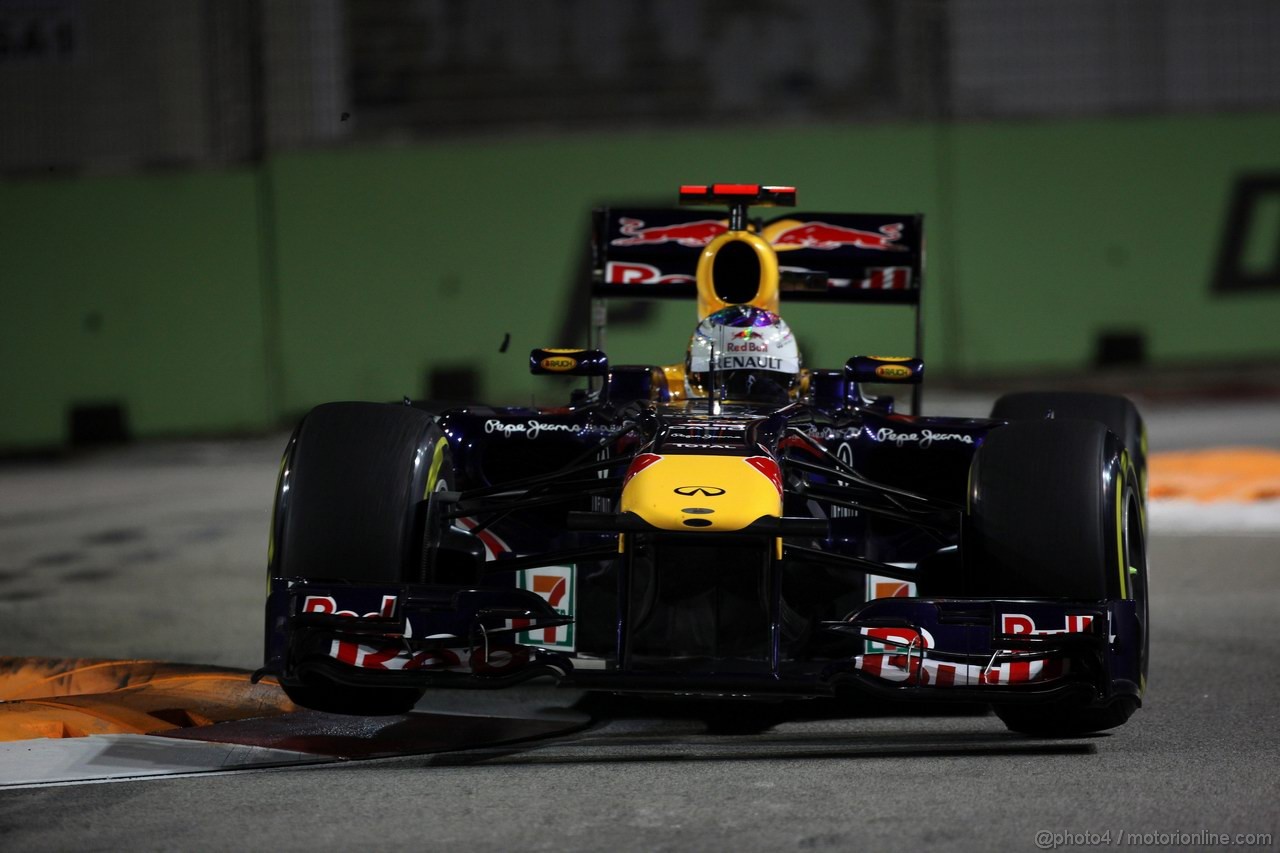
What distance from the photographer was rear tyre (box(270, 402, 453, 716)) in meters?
5.85

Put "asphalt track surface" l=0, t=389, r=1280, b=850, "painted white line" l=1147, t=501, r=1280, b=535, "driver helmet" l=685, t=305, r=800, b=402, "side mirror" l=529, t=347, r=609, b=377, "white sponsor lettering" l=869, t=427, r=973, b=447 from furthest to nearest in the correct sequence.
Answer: "painted white line" l=1147, t=501, r=1280, b=535
"driver helmet" l=685, t=305, r=800, b=402
"side mirror" l=529, t=347, r=609, b=377
"white sponsor lettering" l=869, t=427, r=973, b=447
"asphalt track surface" l=0, t=389, r=1280, b=850

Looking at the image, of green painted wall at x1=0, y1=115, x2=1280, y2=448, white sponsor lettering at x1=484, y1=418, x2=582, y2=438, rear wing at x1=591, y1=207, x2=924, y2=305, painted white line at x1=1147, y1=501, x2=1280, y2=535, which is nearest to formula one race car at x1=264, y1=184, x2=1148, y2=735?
white sponsor lettering at x1=484, y1=418, x2=582, y2=438

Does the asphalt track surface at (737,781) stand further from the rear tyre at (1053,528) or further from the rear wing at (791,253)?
the rear wing at (791,253)

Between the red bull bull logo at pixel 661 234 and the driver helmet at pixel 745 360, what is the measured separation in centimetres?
121

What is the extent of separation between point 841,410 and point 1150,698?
1.54m

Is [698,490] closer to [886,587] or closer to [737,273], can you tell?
[886,587]

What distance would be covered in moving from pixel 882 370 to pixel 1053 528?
124 cm

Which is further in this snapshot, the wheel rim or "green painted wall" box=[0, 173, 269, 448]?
"green painted wall" box=[0, 173, 269, 448]

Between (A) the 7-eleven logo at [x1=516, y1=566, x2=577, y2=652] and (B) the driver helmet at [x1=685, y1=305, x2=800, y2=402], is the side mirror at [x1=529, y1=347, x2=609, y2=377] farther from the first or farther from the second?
(A) the 7-eleven logo at [x1=516, y1=566, x2=577, y2=652]

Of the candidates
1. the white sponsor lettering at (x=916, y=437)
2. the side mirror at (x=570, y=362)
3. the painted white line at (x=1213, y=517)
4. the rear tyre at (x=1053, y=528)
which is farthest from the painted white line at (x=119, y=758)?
the painted white line at (x=1213, y=517)

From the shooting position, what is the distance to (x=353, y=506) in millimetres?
5891

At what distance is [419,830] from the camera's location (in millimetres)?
4590

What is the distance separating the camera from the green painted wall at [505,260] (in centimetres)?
1702

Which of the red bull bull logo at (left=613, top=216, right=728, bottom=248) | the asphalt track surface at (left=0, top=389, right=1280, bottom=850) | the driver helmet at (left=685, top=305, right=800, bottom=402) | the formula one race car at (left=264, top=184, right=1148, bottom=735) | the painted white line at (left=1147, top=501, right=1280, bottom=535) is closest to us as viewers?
the asphalt track surface at (left=0, top=389, right=1280, bottom=850)
